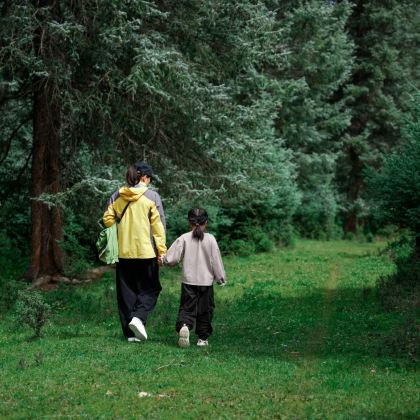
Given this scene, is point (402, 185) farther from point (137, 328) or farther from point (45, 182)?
point (45, 182)

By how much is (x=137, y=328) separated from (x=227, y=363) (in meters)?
1.96

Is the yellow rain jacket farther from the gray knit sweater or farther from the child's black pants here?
the child's black pants

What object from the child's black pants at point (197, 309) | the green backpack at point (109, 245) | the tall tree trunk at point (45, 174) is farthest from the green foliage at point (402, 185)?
the tall tree trunk at point (45, 174)

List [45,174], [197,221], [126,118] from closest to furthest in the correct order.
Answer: [197,221] → [126,118] → [45,174]

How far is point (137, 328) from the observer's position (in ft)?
34.4

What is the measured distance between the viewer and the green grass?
6840 mm

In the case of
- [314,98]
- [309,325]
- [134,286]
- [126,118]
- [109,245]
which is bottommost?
[309,325]

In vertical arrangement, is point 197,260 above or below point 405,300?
above

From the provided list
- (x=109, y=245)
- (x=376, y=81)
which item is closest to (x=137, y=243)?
(x=109, y=245)

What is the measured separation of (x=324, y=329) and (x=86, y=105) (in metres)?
6.54

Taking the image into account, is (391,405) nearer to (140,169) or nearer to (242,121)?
(140,169)

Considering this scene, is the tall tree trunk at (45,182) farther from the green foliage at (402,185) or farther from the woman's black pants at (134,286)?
the green foliage at (402,185)

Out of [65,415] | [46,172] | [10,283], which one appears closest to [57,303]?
[10,283]

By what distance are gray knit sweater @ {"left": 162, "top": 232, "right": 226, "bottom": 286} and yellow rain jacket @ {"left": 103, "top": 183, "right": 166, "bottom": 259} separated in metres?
0.21
